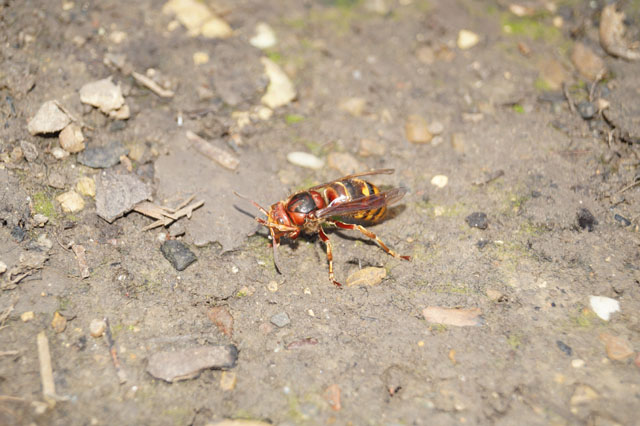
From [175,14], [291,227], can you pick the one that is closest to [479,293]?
[291,227]

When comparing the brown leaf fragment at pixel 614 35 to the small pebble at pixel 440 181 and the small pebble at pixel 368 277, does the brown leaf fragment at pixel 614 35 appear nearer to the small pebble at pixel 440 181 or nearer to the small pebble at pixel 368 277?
the small pebble at pixel 440 181

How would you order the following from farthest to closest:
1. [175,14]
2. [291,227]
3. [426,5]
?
[426,5], [175,14], [291,227]

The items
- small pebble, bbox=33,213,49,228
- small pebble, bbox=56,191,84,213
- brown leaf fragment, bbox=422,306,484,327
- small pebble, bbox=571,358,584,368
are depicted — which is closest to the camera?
small pebble, bbox=571,358,584,368

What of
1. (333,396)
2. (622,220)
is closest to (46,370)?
(333,396)

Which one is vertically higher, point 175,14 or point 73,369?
point 175,14

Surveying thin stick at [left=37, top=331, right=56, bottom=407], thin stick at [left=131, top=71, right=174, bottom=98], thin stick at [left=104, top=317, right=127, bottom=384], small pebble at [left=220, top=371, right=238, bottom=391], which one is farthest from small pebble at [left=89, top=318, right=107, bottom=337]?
thin stick at [left=131, top=71, right=174, bottom=98]

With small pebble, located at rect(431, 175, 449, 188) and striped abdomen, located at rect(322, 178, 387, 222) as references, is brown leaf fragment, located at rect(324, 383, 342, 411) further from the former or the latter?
small pebble, located at rect(431, 175, 449, 188)

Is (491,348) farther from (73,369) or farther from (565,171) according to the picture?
(73,369)
